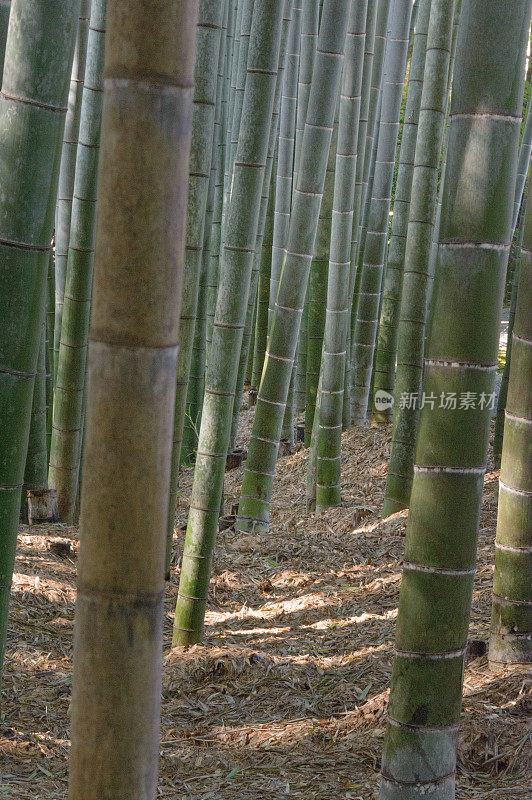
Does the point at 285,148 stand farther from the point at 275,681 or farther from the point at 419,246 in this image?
the point at 275,681

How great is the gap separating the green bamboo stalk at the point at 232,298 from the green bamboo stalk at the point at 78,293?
84cm

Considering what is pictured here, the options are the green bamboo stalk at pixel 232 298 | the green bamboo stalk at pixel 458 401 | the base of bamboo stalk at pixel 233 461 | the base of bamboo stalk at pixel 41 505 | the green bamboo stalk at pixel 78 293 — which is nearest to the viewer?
the green bamboo stalk at pixel 458 401

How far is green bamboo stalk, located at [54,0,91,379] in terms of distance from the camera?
3.71 metres

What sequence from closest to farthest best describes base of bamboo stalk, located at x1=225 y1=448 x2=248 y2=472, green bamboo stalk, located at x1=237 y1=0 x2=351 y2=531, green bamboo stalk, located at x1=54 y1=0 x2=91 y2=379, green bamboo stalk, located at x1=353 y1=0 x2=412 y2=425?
green bamboo stalk, located at x1=237 y1=0 x2=351 y2=531 → green bamboo stalk, located at x1=54 y1=0 x2=91 y2=379 → green bamboo stalk, located at x1=353 y1=0 x2=412 y2=425 → base of bamboo stalk, located at x1=225 y1=448 x2=248 y2=472

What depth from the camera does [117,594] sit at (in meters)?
1.03

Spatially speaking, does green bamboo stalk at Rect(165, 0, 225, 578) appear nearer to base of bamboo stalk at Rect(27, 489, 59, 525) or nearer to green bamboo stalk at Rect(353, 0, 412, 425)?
base of bamboo stalk at Rect(27, 489, 59, 525)

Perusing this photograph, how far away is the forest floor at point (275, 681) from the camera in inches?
82.4

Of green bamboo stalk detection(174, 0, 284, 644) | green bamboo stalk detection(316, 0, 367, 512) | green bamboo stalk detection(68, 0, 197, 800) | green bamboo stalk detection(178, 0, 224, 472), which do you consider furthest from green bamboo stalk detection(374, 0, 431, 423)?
green bamboo stalk detection(68, 0, 197, 800)

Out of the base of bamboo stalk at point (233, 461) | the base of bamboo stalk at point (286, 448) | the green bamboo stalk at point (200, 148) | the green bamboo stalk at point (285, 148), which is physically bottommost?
the base of bamboo stalk at point (233, 461)

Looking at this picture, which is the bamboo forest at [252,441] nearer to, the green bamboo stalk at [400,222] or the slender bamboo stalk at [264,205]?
the green bamboo stalk at [400,222]

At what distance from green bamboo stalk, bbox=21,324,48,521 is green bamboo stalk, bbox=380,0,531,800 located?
225 cm

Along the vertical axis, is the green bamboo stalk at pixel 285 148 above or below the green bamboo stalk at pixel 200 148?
above

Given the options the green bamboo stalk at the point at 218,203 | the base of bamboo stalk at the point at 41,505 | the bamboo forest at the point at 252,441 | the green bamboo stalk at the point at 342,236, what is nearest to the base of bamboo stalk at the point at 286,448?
the bamboo forest at the point at 252,441

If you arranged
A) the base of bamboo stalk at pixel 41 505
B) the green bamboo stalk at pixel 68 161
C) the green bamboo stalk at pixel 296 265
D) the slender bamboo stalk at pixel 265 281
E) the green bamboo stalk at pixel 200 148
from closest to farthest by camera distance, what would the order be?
the green bamboo stalk at pixel 200 148 < the green bamboo stalk at pixel 296 265 < the green bamboo stalk at pixel 68 161 < the base of bamboo stalk at pixel 41 505 < the slender bamboo stalk at pixel 265 281
